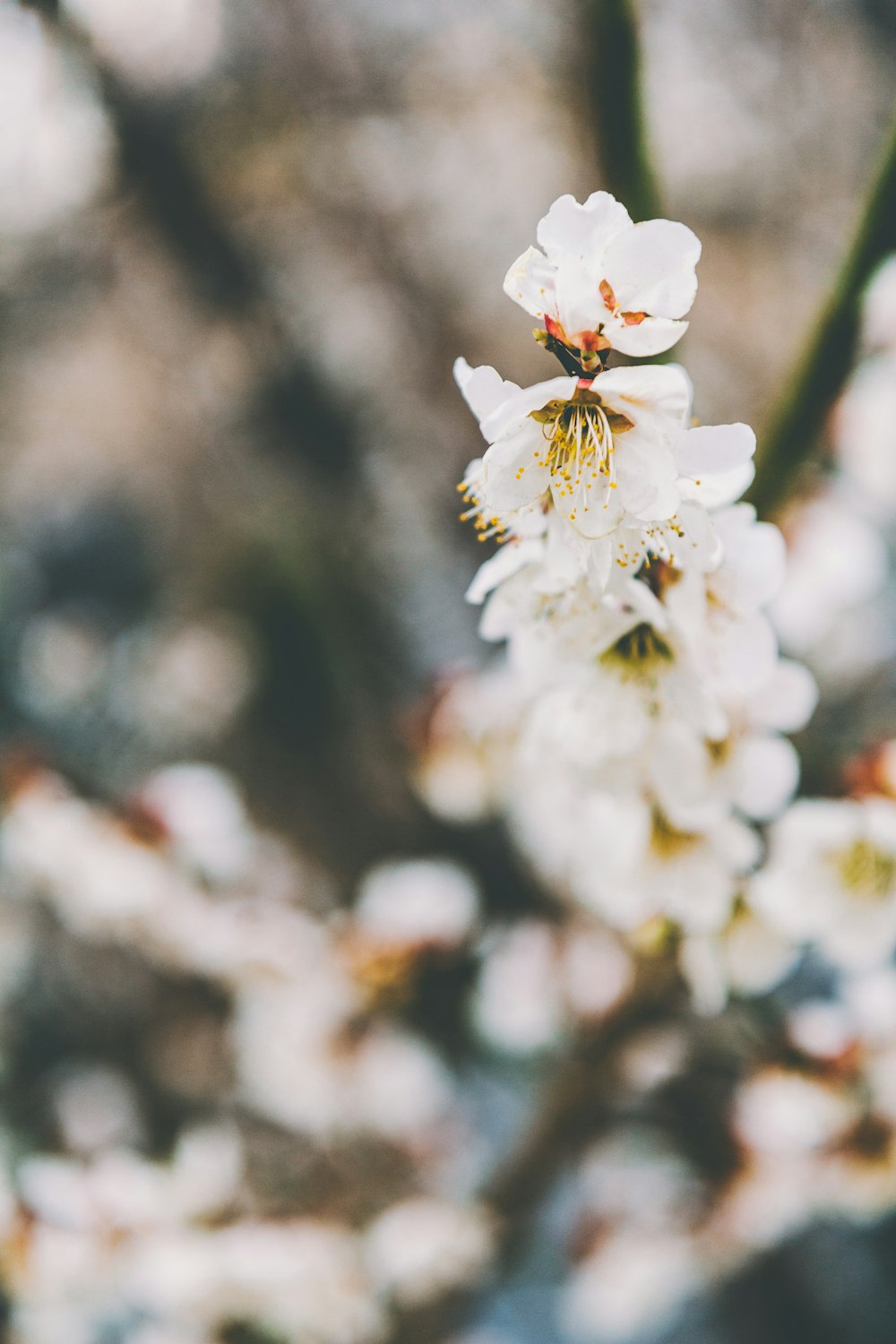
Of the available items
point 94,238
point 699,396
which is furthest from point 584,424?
point 94,238

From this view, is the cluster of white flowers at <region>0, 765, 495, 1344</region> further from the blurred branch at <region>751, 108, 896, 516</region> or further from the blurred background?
the blurred branch at <region>751, 108, 896, 516</region>

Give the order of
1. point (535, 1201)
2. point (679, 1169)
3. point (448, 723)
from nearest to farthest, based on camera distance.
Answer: point (448, 723) < point (535, 1201) < point (679, 1169)

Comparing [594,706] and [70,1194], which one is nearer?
[594,706]

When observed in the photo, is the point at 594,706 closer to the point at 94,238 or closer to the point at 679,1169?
the point at 679,1169

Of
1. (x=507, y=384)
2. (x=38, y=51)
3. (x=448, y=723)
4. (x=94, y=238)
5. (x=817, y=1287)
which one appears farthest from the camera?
(x=94, y=238)

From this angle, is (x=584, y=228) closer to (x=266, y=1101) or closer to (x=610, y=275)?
(x=610, y=275)

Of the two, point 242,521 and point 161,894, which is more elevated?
point 242,521

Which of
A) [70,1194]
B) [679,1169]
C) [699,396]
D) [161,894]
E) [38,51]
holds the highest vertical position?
[699,396]

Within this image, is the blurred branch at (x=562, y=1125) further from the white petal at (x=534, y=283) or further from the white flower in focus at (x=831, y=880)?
the white petal at (x=534, y=283)
